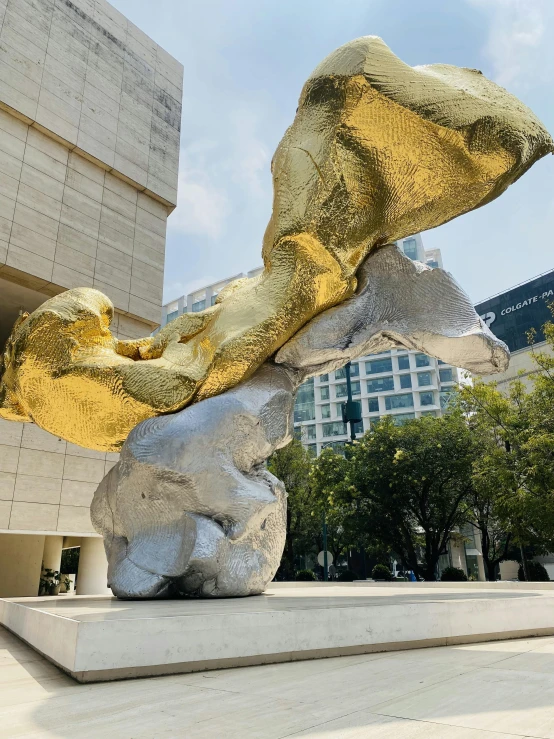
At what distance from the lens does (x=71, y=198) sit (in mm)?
16906

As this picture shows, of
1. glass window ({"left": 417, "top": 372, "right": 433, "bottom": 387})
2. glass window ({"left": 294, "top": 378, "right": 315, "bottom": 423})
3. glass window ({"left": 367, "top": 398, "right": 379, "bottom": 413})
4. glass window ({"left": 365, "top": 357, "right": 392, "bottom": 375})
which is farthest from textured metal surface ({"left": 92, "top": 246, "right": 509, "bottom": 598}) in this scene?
glass window ({"left": 294, "top": 378, "right": 315, "bottom": 423})

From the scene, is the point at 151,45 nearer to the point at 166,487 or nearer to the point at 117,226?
the point at 117,226

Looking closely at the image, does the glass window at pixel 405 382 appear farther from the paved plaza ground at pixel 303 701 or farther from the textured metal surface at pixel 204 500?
the paved plaza ground at pixel 303 701

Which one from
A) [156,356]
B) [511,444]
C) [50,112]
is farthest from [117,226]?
[511,444]

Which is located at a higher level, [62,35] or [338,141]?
[62,35]

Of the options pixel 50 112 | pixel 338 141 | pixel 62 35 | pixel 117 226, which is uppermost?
pixel 62 35

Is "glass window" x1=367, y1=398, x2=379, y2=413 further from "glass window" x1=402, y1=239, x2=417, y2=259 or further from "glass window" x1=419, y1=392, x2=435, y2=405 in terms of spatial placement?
"glass window" x1=402, y1=239, x2=417, y2=259

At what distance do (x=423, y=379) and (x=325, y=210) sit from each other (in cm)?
5516

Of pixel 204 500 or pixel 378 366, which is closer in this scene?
pixel 204 500

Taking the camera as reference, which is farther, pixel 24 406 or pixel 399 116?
pixel 24 406

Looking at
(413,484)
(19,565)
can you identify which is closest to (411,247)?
(413,484)

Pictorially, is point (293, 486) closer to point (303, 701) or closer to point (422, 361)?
point (303, 701)

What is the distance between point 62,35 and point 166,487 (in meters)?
17.2

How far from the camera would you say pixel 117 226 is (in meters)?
18.1
